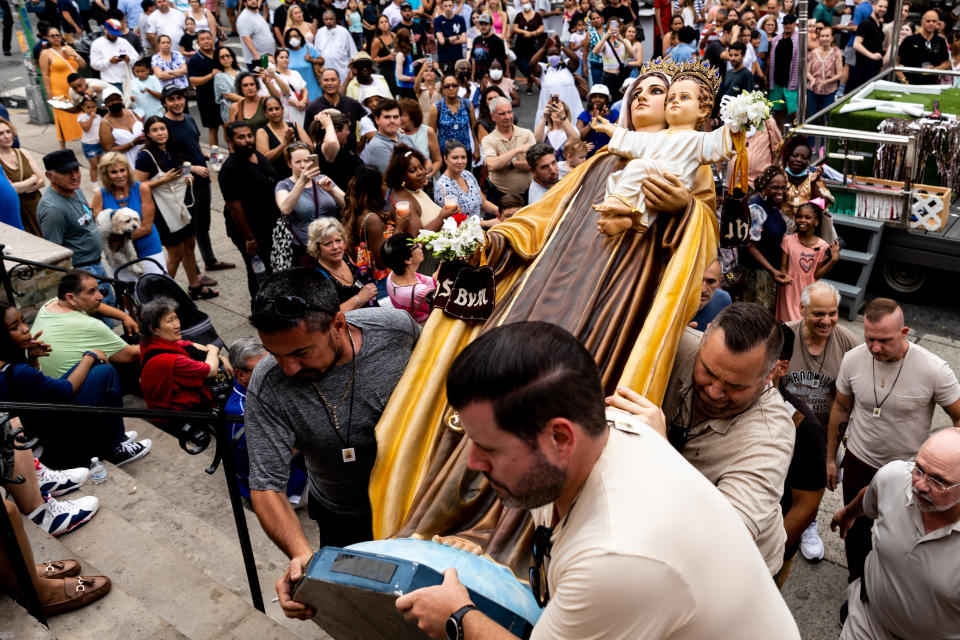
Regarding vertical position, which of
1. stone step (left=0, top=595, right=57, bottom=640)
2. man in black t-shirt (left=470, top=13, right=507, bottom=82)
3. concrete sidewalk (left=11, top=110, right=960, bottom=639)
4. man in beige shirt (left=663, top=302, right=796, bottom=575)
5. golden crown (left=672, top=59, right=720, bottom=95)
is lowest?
concrete sidewalk (left=11, top=110, right=960, bottom=639)

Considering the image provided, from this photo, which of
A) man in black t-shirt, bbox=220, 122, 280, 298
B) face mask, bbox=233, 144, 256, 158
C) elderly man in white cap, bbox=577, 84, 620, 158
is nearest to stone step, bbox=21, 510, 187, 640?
man in black t-shirt, bbox=220, 122, 280, 298

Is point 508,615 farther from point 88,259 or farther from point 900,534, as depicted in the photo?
point 88,259

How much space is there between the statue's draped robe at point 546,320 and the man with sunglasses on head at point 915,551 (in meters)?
1.16

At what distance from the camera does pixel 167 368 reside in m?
5.61

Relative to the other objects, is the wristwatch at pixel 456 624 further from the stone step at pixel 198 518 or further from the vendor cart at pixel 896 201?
the vendor cart at pixel 896 201

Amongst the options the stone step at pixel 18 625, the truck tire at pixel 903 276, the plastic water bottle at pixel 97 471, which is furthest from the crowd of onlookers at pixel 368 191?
the truck tire at pixel 903 276

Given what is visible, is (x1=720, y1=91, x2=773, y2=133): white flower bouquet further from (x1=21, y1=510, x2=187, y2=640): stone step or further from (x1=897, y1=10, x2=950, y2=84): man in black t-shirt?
(x1=897, y1=10, x2=950, y2=84): man in black t-shirt

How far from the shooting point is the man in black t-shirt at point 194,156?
8.68 meters

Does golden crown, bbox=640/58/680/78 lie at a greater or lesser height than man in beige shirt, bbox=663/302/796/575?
greater

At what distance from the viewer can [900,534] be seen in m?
3.69

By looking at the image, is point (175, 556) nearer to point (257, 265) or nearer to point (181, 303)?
point (181, 303)

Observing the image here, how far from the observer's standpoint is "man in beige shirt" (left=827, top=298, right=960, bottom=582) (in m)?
4.63

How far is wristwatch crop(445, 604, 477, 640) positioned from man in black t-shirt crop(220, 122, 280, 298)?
20.4 feet

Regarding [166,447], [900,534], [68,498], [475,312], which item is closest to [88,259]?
[166,447]
